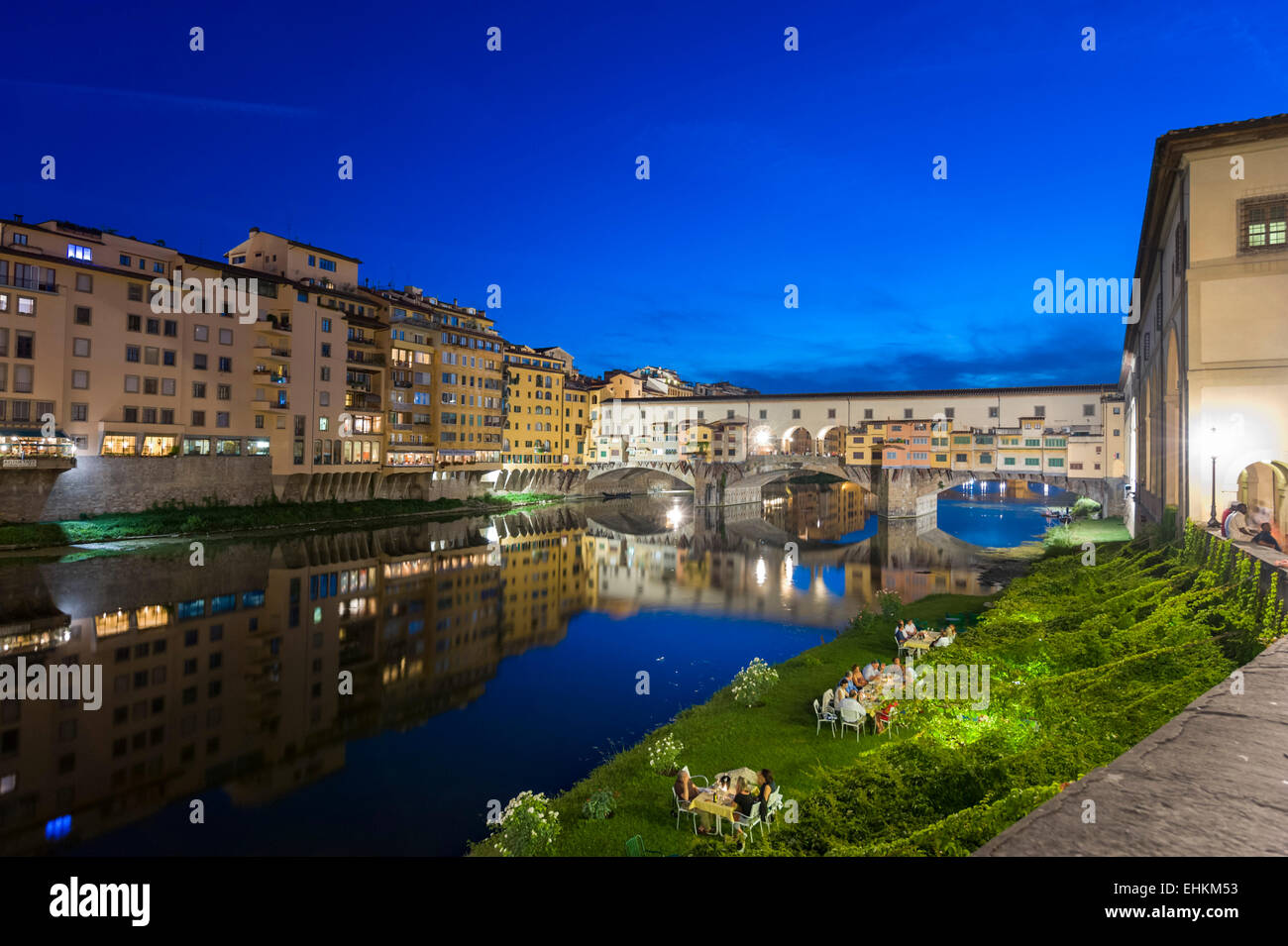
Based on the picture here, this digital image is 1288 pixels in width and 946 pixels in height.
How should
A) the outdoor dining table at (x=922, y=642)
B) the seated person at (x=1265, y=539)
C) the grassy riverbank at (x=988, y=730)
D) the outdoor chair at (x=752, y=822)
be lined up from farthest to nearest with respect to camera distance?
the outdoor dining table at (x=922, y=642) < the seated person at (x=1265, y=539) < the outdoor chair at (x=752, y=822) < the grassy riverbank at (x=988, y=730)

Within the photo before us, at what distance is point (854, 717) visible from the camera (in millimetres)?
14109

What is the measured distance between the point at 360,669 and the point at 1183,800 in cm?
2246

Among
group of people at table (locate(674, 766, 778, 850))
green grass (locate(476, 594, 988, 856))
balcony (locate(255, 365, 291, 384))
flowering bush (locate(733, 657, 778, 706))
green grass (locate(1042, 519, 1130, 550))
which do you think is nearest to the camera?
group of people at table (locate(674, 766, 778, 850))

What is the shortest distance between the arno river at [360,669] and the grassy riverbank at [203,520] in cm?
423

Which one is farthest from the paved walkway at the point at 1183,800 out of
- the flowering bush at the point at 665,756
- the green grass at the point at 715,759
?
the flowering bush at the point at 665,756

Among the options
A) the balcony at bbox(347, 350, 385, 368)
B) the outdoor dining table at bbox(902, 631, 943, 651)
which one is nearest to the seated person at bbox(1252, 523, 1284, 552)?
the outdoor dining table at bbox(902, 631, 943, 651)

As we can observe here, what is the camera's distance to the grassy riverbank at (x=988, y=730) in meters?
7.63

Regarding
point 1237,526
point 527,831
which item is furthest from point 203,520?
point 1237,526

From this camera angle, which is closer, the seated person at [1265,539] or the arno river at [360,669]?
the arno river at [360,669]

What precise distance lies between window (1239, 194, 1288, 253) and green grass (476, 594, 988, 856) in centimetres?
1777

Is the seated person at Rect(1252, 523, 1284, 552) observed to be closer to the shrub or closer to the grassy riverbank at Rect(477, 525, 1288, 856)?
the grassy riverbank at Rect(477, 525, 1288, 856)

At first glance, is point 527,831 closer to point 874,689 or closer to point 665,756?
point 665,756

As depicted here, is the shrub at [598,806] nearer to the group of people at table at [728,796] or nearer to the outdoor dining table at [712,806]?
the group of people at table at [728,796]

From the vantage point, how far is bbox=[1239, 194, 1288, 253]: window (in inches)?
794
